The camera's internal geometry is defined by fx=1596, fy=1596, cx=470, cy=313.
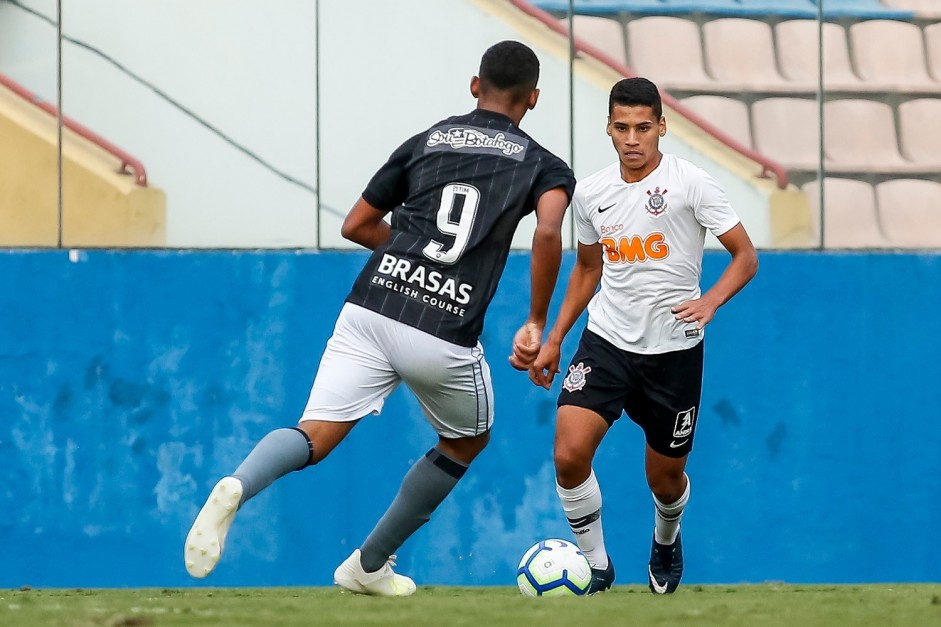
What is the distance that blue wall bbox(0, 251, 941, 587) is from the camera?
8953mm

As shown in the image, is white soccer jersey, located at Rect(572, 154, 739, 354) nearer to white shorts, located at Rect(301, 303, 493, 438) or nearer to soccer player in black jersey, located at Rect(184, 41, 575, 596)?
soccer player in black jersey, located at Rect(184, 41, 575, 596)

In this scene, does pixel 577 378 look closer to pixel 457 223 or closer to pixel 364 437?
pixel 457 223

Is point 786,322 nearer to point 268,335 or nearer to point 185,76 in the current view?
point 268,335

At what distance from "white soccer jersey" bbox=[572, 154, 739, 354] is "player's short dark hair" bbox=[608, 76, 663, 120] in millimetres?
288

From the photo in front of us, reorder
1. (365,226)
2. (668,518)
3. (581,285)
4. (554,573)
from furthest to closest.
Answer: (668,518) < (581,285) < (554,573) < (365,226)

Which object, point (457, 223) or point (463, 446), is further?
point (463, 446)

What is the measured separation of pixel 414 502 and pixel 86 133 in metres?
4.34

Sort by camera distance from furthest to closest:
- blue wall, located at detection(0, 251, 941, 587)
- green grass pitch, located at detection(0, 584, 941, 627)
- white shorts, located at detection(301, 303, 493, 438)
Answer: blue wall, located at detection(0, 251, 941, 587), white shorts, located at detection(301, 303, 493, 438), green grass pitch, located at detection(0, 584, 941, 627)

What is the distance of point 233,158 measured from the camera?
920 cm

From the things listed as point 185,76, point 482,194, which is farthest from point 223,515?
point 185,76

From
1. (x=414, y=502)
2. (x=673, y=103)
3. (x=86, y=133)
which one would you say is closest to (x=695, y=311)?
(x=414, y=502)

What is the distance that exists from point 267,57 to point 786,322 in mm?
3387

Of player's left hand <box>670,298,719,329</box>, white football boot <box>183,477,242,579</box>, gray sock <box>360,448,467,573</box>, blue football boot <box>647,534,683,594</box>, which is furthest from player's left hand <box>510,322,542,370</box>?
blue football boot <box>647,534,683,594</box>

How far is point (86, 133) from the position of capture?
9125mm
